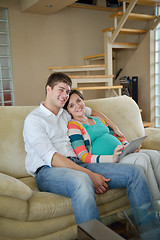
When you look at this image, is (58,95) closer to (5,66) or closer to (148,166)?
(148,166)

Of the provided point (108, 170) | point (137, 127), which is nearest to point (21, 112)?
point (108, 170)

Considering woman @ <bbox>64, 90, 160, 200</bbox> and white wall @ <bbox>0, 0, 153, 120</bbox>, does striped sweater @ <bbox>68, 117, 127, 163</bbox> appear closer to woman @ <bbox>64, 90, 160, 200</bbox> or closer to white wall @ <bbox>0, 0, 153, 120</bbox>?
woman @ <bbox>64, 90, 160, 200</bbox>

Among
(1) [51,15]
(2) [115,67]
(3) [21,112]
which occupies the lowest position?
(3) [21,112]

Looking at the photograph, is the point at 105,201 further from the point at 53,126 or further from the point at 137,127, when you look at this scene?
the point at 137,127

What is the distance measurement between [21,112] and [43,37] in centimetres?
340

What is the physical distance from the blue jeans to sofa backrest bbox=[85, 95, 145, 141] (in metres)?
0.74

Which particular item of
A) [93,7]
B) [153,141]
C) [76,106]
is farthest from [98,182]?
[93,7]

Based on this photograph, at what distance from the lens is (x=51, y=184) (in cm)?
168

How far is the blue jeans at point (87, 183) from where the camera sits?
149 centimetres

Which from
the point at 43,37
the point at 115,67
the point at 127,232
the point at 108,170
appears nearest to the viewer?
the point at 127,232

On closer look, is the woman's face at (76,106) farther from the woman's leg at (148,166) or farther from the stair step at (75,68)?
the stair step at (75,68)

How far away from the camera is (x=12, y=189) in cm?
144

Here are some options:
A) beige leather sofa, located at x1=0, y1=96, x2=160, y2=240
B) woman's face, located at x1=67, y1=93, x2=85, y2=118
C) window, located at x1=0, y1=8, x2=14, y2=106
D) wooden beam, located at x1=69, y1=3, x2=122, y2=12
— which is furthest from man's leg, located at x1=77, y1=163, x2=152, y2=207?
wooden beam, located at x1=69, y1=3, x2=122, y2=12

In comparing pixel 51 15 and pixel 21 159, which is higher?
pixel 51 15
